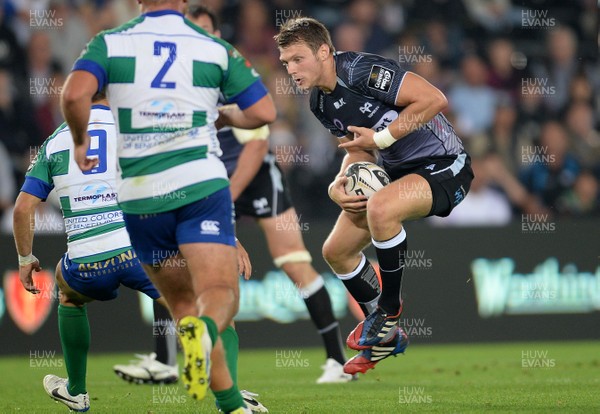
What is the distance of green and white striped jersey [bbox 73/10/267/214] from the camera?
491cm

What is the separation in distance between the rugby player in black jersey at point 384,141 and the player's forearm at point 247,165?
1714 millimetres

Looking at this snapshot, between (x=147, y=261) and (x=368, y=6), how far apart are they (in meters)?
10.6

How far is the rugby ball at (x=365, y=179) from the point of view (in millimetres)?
6941

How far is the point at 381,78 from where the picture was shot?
669 centimetres

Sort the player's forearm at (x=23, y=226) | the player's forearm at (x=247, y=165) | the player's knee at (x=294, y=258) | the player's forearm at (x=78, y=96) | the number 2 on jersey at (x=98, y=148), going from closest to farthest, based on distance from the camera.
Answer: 1. the player's forearm at (x=78, y=96)
2. the player's forearm at (x=23, y=226)
3. the number 2 on jersey at (x=98, y=148)
4. the player's forearm at (x=247, y=165)
5. the player's knee at (x=294, y=258)

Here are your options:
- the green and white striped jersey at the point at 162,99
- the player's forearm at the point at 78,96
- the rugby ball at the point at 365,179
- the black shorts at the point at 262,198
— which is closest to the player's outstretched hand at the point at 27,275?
the green and white striped jersey at the point at 162,99

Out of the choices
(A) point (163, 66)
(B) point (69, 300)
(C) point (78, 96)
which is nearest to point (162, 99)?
(A) point (163, 66)

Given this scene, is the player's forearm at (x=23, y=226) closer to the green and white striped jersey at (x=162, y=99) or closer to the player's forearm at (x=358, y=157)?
the green and white striped jersey at (x=162, y=99)

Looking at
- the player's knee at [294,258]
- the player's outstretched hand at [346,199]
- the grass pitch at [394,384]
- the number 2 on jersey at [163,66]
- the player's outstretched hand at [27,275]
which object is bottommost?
the grass pitch at [394,384]

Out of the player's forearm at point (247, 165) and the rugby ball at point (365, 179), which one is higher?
the rugby ball at point (365, 179)

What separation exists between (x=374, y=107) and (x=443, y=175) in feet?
2.22

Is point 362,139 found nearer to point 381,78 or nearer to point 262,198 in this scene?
point 381,78

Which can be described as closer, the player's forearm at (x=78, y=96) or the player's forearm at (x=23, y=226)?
the player's forearm at (x=78, y=96)

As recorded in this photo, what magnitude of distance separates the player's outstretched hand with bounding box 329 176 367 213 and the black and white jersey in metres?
0.40
